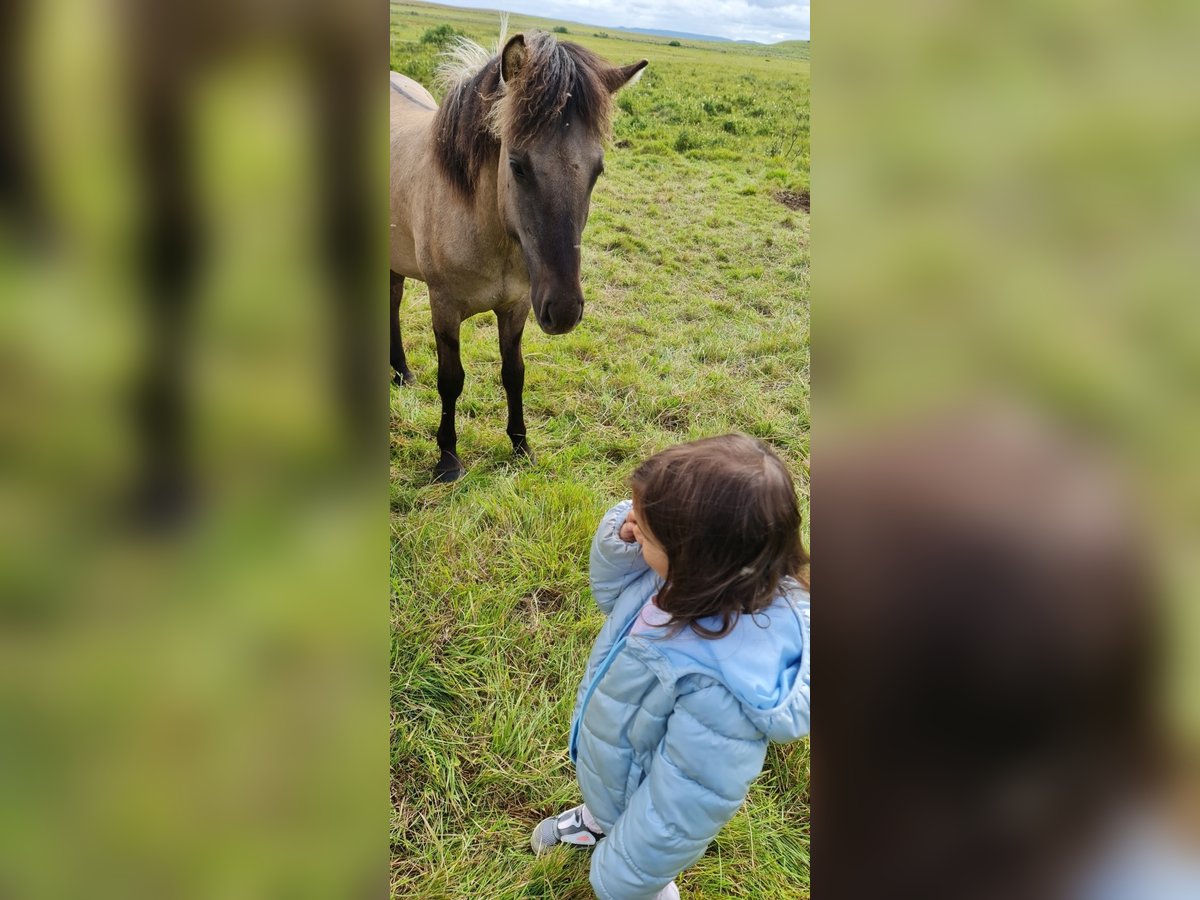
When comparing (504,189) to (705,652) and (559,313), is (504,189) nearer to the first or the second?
(559,313)

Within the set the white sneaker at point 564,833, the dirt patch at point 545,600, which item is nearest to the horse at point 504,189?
the dirt patch at point 545,600

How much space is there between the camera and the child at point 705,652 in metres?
1.36

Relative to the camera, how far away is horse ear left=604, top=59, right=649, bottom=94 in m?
2.85

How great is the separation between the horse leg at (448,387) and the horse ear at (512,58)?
114 centimetres

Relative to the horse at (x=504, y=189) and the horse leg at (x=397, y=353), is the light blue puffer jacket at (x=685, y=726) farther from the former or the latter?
the horse leg at (x=397, y=353)
